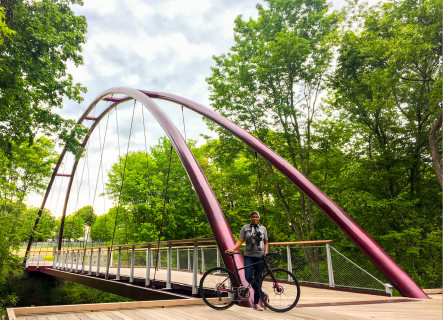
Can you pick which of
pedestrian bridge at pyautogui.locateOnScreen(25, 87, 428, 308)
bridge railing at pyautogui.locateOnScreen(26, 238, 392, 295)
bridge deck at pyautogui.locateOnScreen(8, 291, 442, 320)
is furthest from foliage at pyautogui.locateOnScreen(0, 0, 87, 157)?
bridge deck at pyautogui.locateOnScreen(8, 291, 442, 320)

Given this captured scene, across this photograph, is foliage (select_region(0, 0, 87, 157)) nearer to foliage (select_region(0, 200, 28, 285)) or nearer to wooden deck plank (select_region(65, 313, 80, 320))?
foliage (select_region(0, 200, 28, 285))

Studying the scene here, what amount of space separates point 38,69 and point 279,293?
950 centimetres

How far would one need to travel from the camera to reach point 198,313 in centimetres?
329

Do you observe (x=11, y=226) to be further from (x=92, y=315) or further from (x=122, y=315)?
(x=122, y=315)

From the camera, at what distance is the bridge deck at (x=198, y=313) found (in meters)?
2.96

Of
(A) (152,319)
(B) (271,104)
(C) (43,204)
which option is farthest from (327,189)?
(C) (43,204)

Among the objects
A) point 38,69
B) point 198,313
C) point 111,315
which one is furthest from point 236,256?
point 38,69

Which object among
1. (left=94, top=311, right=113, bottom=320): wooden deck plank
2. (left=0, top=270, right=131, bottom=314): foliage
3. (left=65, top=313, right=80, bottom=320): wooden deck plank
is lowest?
(left=0, top=270, right=131, bottom=314): foliage

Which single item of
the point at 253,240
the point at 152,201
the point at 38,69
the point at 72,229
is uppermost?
the point at 38,69

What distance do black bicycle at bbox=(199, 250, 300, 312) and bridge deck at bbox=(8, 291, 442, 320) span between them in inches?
4.0

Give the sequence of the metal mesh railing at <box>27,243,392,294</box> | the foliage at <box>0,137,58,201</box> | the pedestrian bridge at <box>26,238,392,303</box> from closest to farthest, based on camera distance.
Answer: the pedestrian bridge at <box>26,238,392,303</box> < the metal mesh railing at <box>27,243,392,294</box> < the foliage at <box>0,137,58,201</box>

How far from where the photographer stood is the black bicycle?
345cm

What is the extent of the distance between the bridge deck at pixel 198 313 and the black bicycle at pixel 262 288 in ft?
0.34

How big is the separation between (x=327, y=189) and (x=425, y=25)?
251 inches
